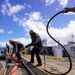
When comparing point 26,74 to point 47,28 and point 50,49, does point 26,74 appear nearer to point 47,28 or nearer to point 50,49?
point 47,28

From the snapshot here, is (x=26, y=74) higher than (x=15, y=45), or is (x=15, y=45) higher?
(x=15, y=45)

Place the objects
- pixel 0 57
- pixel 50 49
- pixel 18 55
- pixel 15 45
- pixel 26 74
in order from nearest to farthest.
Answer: pixel 26 74 → pixel 18 55 → pixel 15 45 → pixel 0 57 → pixel 50 49

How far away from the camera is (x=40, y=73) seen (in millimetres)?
8445

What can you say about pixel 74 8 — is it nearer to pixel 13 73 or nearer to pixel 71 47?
pixel 13 73

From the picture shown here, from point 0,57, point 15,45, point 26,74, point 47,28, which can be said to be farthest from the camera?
point 0,57

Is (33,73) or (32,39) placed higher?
(32,39)

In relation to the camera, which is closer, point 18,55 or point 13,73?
point 13,73

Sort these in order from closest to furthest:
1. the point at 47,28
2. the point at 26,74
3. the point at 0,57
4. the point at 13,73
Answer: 1. the point at 47,28
2. the point at 13,73
3. the point at 26,74
4. the point at 0,57

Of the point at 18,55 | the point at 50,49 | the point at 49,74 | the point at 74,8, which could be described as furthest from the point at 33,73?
the point at 50,49

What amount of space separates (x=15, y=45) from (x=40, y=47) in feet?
16.0

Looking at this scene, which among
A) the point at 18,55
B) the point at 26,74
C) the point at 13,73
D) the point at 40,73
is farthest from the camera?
the point at 18,55

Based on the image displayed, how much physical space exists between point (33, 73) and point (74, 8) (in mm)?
4216

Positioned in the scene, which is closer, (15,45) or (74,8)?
(74,8)

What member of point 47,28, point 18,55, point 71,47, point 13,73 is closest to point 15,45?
point 18,55
